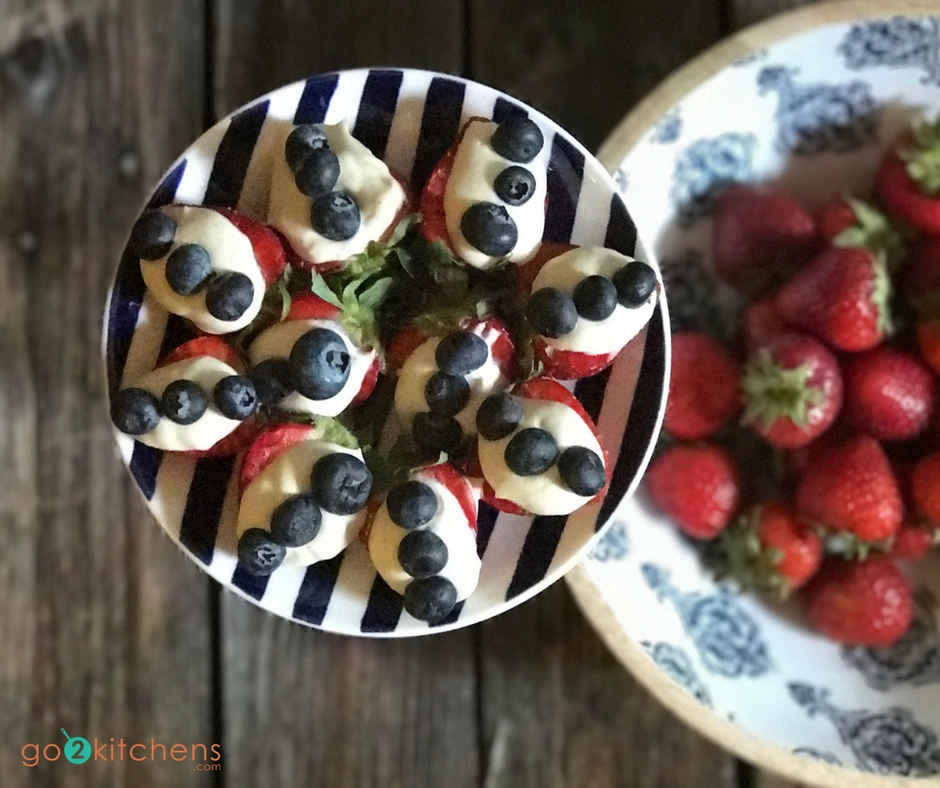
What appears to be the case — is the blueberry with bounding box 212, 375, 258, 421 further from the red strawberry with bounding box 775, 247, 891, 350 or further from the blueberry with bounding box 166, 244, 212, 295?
the red strawberry with bounding box 775, 247, 891, 350

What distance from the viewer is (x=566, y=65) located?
90cm

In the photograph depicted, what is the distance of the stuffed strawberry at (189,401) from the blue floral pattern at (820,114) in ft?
1.65

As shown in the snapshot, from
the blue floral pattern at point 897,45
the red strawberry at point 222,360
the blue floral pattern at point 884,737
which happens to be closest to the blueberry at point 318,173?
the red strawberry at point 222,360

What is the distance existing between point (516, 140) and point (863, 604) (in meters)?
0.51

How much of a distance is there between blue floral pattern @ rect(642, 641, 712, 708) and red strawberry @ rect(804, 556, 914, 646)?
136 millimetres

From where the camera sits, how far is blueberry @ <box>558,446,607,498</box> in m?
0.57

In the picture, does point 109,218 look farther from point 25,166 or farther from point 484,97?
point 484,97

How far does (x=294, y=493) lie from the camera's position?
0.58m

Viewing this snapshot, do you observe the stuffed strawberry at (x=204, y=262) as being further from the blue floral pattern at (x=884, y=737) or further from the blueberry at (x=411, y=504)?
the blue floral pattern at (x=884, y=737)

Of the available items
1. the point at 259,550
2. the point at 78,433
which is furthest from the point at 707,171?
the point at 78,433

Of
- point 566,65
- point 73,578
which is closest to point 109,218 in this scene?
point 73,578

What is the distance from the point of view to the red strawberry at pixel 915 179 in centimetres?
80

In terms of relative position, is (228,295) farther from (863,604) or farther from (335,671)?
(863,604)

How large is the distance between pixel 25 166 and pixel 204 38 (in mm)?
205
